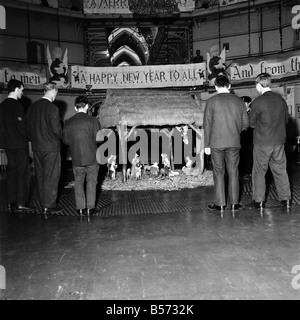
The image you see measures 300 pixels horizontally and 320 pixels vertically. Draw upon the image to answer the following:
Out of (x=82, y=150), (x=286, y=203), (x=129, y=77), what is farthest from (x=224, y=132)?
(x=129, y=77)

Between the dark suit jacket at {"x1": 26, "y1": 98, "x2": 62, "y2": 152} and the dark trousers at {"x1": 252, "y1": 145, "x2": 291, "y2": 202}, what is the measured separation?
324 centimetres

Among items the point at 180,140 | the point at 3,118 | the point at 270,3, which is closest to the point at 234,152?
the point at 3,118

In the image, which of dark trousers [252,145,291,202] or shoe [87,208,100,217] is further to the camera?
shoe [87,208,100,217]

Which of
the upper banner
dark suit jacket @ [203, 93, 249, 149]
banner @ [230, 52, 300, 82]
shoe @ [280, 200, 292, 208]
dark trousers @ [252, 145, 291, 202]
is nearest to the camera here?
dark suit jacket @ [203, 93, 249, 149]

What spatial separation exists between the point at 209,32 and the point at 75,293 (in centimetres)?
1777

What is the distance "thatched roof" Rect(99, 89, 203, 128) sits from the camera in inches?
335

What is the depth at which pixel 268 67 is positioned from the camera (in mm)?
15609

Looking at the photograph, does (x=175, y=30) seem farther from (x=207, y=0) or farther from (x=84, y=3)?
(x=84, y=3)

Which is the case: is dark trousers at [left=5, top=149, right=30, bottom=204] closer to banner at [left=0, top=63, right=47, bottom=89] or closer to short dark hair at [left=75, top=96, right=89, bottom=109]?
short dark hair at [left=75, top=96, right=89, bottom=109]

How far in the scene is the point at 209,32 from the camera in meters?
18.2

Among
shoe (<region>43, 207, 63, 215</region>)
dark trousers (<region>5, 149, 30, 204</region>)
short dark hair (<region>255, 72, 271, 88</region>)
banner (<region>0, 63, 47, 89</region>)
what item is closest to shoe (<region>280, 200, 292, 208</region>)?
short dark hair (<region>255, 72, 271, 88</region>)

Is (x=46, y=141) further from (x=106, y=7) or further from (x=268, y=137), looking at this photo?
(x=106, y=7)

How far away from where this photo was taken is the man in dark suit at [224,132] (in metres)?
5.29

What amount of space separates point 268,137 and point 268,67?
1156 cm
